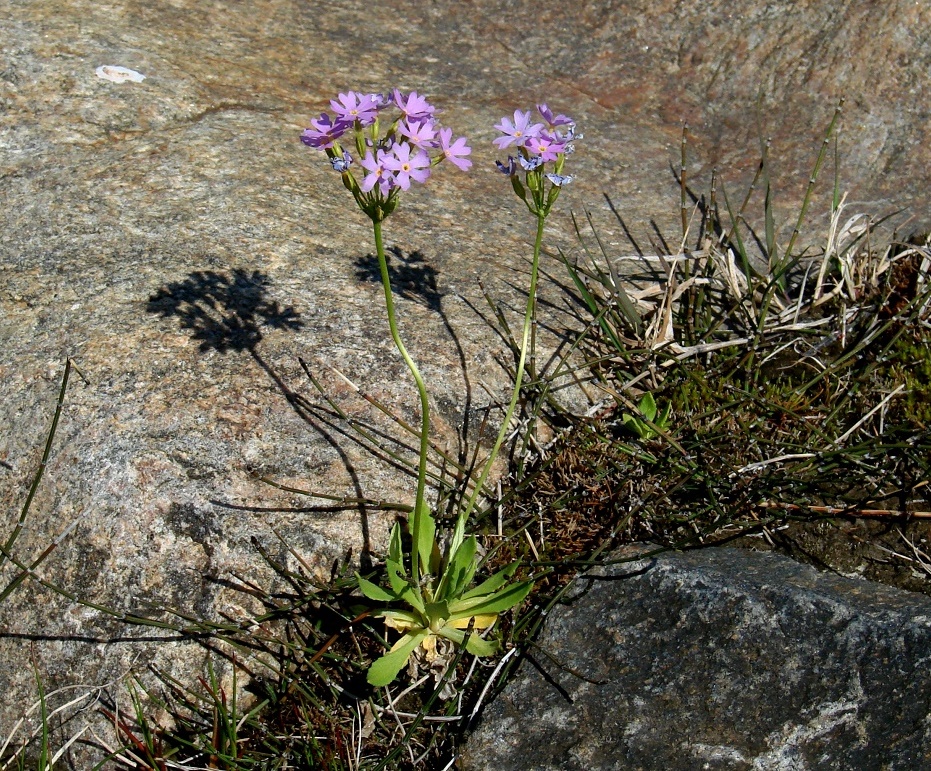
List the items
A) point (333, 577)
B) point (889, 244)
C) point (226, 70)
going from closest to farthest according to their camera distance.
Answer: point (333, 577) → point (889, 244) → point (226, 70)

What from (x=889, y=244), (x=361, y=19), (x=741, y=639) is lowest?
(x=741, y=639)

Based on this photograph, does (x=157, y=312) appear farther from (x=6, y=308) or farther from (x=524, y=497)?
(x=524, y=497)

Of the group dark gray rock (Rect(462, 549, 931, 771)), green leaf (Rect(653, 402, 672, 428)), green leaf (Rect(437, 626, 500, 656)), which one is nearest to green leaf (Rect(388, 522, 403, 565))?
green leaf (Rect(437, 626, 500, 656))

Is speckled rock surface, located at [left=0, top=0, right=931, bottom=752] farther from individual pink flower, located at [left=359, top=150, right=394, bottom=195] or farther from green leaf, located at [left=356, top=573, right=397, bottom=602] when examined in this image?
individual pink flower, located at [left=359, top=150, right=394, bottom=195]

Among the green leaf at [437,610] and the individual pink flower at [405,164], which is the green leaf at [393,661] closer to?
the green leaf at [437,610]

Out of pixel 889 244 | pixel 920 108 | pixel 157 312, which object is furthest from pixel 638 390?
pixel 920 108

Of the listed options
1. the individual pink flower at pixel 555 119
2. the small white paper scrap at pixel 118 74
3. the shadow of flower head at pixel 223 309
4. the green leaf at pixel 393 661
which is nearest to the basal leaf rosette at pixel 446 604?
the green leaf at pixel 393 661

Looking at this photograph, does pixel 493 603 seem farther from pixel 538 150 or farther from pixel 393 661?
pixel 538 150
